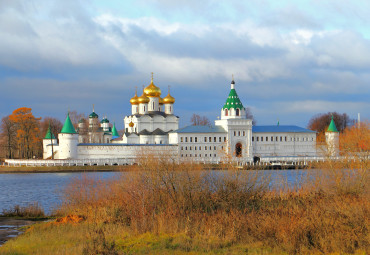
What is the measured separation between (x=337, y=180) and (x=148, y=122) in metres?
43.5

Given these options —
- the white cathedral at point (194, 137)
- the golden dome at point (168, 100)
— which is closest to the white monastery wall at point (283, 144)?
the white cathedral at point (194, 137)

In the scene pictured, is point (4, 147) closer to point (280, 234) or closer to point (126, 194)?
point (126, 194)

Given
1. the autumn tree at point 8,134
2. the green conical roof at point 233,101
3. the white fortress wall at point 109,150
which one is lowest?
the white fortress wall at point 109,150

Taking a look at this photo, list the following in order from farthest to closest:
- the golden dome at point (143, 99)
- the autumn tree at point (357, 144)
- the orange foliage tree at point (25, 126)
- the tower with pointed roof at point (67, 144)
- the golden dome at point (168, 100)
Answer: the golden dome at point (168, 100) → the golden dome at point (143, 99) → the orange foliage tree at point (25, 126) → the tower with pointed roof at point (67, 144) → the autumn tree at point (357, 144)

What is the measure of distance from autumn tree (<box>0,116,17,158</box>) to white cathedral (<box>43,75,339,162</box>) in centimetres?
350

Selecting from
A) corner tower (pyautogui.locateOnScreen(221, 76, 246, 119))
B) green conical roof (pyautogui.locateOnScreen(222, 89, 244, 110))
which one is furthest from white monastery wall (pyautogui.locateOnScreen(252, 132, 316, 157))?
green conical roof (pyautogui.locateOnScreen(222, 89, 244, 110))

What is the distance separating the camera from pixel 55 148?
52594 millimetres

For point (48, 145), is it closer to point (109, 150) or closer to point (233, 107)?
point (109, 150)

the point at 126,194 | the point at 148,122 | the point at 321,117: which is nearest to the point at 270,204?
the point at 126,194

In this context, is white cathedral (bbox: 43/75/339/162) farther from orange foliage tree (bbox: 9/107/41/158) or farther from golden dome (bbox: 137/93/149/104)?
orange foliage tree (bbox: 9/107/41/158)

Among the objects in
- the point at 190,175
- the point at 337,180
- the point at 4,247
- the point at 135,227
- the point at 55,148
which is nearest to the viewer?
the point at 4,247

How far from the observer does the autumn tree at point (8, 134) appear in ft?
172

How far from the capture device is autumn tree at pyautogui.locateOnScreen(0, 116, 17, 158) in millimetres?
52375

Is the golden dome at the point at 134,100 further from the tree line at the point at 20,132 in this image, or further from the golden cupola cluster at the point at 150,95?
the tree line at the point at 20,132
